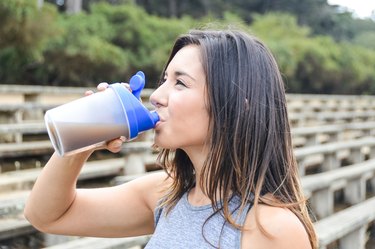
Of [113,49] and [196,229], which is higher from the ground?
[196,229]

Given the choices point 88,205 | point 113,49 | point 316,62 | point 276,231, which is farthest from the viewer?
point 316,62

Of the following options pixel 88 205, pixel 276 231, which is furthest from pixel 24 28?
pixel 276 231

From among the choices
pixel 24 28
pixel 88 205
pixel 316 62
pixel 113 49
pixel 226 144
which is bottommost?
pixel 316 62

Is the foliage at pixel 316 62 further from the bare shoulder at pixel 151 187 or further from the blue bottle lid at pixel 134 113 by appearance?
the blue bottle lid at pixel 134 113

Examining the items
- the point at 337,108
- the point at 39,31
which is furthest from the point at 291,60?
the point at 39,31

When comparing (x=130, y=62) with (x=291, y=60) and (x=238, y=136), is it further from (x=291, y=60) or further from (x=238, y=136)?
(x=238, y=136)

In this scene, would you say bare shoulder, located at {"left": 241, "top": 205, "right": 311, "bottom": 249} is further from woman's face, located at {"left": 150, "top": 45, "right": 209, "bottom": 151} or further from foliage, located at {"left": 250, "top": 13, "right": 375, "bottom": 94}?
foliage, located at {"left": 250, "top": 13, "right": 375, "bottom": 94}

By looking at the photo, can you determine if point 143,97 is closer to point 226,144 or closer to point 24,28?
point 24,28

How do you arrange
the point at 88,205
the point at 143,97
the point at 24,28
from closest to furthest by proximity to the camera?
the point at 88,205
the point at 143,97
the point at 24,28

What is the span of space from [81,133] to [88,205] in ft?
1.04

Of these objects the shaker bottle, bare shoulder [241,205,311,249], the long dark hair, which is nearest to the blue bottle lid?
the shaker bottle

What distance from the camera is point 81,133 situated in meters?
0.97

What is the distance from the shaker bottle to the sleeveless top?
0.20m

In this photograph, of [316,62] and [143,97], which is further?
[316,62]
